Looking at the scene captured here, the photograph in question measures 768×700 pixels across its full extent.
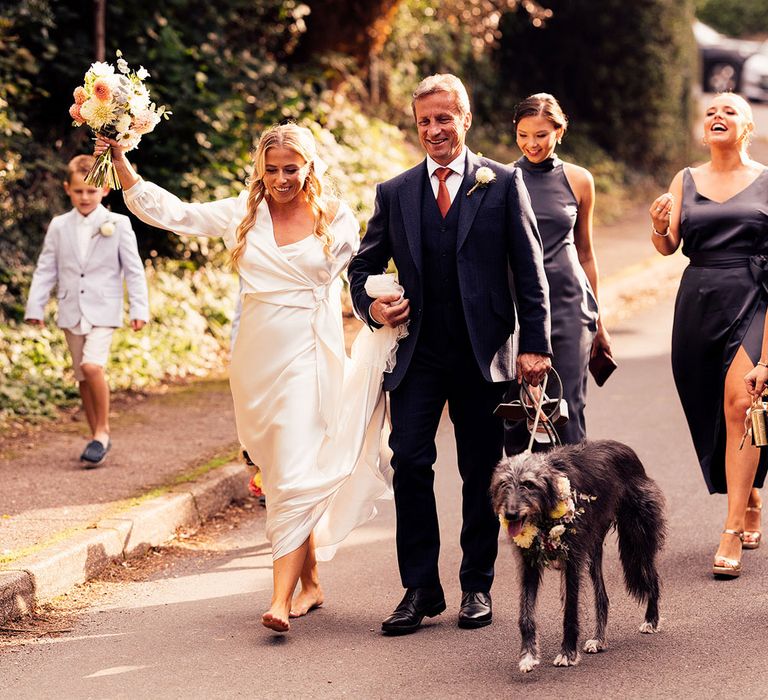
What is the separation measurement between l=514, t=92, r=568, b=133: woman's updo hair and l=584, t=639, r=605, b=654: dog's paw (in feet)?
8.91

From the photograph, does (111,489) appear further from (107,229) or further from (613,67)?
(613,67)

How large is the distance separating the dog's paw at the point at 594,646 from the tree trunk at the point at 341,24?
40.6 feet

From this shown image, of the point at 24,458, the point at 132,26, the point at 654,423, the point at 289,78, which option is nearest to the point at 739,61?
Result: the point at 289,78

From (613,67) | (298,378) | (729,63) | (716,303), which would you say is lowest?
(298,378)

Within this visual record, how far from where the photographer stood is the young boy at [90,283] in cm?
859

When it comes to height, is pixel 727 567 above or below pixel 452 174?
below

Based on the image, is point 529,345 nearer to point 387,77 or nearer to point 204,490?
point 204,490

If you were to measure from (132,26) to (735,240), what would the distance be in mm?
8184

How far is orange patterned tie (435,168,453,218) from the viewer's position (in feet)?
18.5

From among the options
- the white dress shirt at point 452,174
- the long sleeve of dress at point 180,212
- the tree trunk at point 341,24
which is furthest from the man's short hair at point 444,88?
the tree trunk at point 341,24

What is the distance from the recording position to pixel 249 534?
740cm

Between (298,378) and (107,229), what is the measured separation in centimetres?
329

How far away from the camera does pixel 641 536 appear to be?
548 centimetres

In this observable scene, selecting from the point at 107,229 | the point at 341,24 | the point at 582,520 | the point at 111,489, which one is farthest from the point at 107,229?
the point at 341,24
